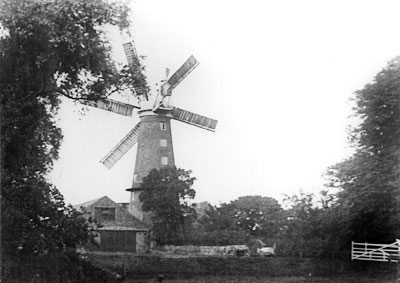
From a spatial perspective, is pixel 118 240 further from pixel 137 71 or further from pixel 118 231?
pixel 137 71

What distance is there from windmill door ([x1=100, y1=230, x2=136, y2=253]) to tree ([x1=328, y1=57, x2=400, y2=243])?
8789 millimetres

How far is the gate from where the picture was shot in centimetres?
1841

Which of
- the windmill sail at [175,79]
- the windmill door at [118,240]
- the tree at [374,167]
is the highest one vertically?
the windmill sail at [175,79]

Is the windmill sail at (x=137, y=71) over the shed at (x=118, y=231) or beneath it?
over

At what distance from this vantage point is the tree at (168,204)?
78.9 ft

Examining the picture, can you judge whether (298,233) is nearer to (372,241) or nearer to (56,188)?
(372,241)

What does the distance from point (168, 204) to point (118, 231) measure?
241 centimetres

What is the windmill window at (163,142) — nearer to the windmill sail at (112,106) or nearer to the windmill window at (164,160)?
the windmill window at (164,160)

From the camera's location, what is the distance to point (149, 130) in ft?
92.0

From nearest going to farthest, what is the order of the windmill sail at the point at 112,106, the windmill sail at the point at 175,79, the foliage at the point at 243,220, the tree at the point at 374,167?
the windmill sail at the point at 112,106, the tree at the point at 374,167, the windmill sail at the point at 175,79, the foliage at the point at 243,220

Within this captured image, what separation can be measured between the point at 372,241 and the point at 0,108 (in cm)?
1292

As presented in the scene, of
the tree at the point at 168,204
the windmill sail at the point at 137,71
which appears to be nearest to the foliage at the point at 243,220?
the tree at the point at 168,204

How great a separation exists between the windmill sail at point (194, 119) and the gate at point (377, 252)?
19.1 feet

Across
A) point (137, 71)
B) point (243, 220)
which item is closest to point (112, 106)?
point (137, 71)
